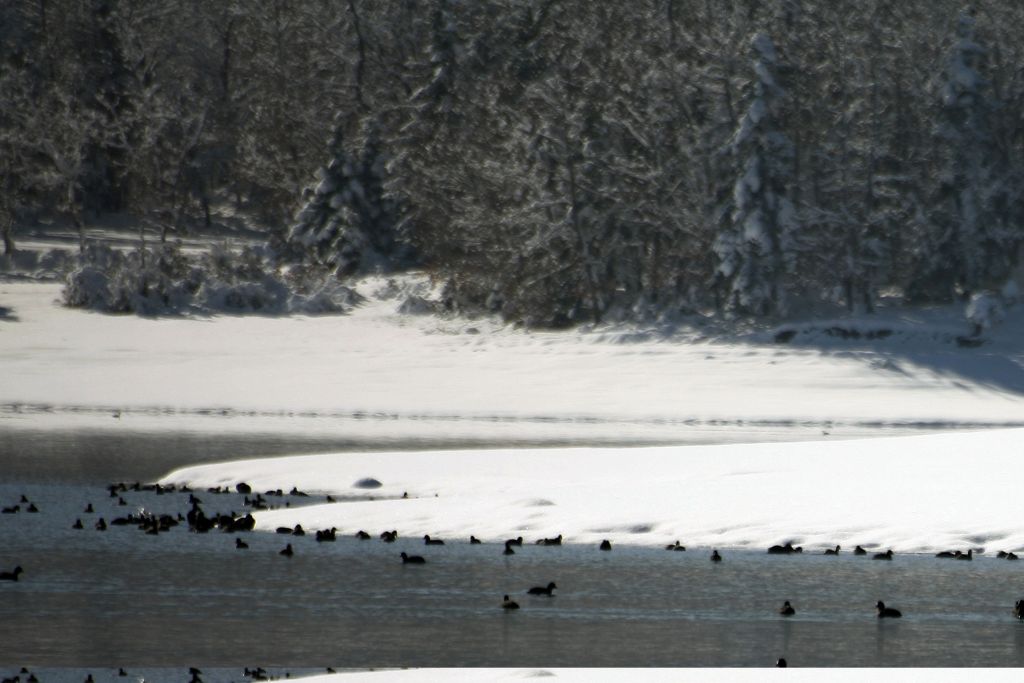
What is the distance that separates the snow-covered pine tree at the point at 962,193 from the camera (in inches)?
2164

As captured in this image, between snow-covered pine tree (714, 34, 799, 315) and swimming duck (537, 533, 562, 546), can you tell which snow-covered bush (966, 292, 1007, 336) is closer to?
snow-covered pine tree (714, 34, 799, 315)

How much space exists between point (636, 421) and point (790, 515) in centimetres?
1938

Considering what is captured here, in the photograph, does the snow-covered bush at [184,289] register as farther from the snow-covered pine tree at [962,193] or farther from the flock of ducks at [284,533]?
the flock of ducks at [284,533]

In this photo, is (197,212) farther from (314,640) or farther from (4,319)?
(314,640)

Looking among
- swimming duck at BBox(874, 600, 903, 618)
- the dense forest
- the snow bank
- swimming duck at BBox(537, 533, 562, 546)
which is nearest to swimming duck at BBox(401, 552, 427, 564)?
swimming duck at BBox(537, 533, 562, 546)

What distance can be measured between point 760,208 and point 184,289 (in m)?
19.6

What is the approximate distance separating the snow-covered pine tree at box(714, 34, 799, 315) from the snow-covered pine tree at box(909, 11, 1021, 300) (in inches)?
211

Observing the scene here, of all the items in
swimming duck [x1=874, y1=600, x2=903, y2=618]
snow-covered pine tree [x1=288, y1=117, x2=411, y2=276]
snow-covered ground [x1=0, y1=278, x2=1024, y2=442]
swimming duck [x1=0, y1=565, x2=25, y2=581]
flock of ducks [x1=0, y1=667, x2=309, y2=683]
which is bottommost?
snow-covered ground [x1=0, y1=278, x2=1024, y2=442]

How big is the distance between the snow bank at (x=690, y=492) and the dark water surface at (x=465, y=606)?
41.9 inches

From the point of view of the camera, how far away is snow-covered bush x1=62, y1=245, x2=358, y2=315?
2287 inches

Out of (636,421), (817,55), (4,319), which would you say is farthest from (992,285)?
(4,319)

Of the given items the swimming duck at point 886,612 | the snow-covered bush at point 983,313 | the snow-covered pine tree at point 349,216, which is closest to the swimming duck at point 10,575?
the swimming duck at point 886,612

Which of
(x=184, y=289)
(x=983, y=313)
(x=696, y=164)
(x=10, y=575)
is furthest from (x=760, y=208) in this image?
(x=10, y=575)

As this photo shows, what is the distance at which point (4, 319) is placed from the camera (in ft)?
184
